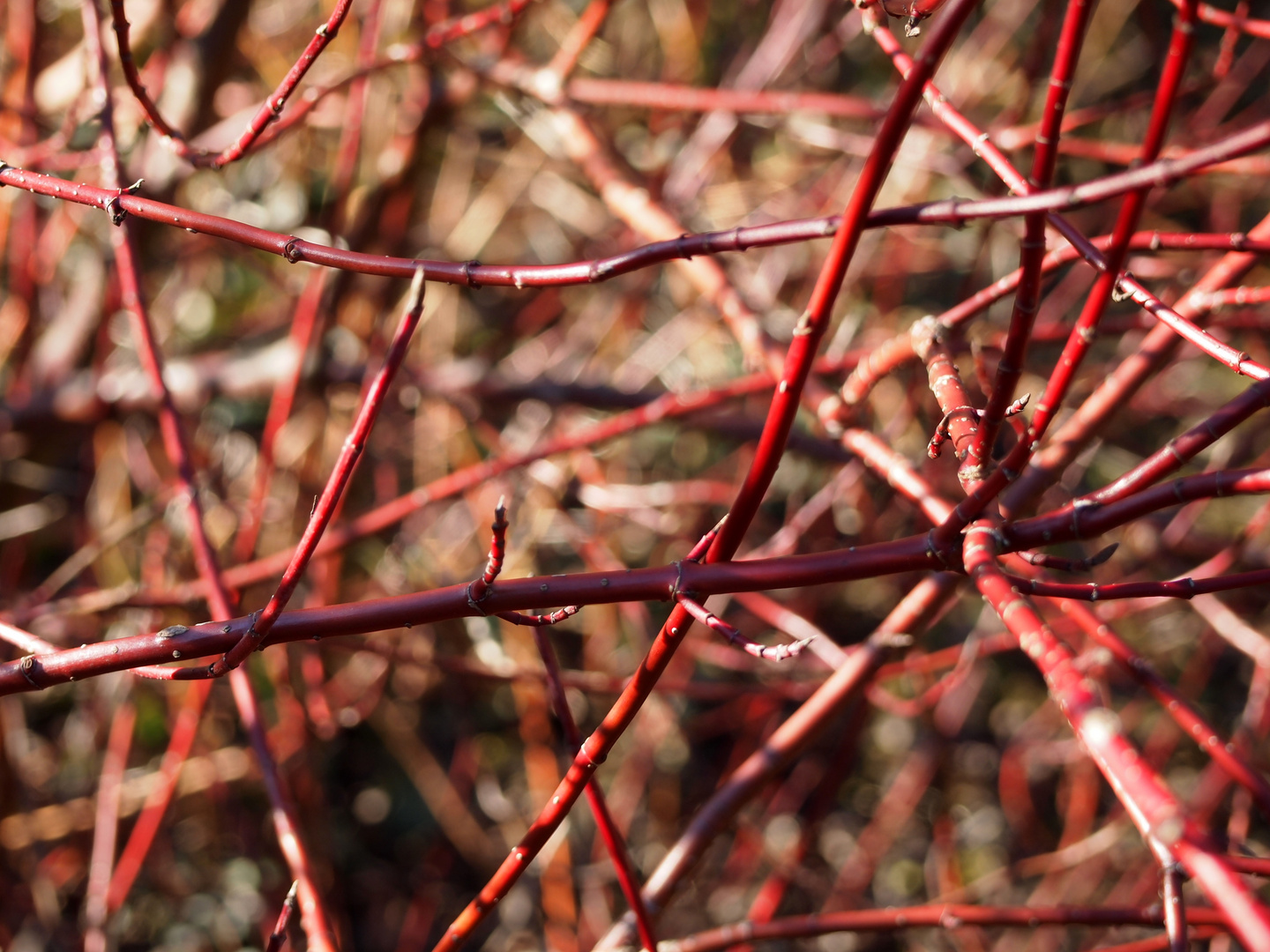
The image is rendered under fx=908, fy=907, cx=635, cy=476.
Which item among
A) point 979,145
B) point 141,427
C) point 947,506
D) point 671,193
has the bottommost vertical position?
point 947,506

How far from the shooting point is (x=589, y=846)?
2.85 meters

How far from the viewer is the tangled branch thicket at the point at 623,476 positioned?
618 millimetres

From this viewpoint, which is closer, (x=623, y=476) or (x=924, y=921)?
(x=924, y=921)

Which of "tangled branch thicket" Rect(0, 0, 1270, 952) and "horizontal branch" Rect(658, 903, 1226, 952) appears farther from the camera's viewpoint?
"horizontal branch" Rect(658, 903, 1226, 952)

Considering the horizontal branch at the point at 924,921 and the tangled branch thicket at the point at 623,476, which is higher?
the tangled branch thicket at the point at 623,476

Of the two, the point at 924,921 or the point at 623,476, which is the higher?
the point at 623,476

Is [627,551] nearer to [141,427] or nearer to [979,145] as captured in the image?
[141,427]

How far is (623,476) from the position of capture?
2.87m

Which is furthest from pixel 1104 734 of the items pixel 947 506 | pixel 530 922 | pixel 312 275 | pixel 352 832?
pixel 352 832

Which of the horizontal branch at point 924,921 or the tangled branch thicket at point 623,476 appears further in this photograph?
the horizontal branch at point 924,921

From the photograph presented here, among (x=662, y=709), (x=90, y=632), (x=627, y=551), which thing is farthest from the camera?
(x=627, y=551)

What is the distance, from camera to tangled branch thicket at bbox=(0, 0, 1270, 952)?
618 mm

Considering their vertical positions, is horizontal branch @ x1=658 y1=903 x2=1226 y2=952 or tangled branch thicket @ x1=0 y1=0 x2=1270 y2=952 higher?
tangled branch thicket @ x1=0 y1=0 x2=1270 y2=952

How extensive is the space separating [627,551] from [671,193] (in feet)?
3.98
